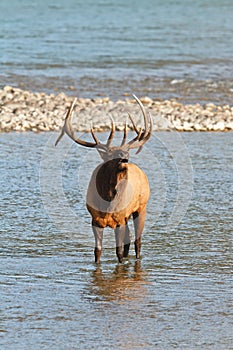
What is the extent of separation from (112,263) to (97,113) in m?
8.18

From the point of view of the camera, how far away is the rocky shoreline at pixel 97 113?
16312 mm

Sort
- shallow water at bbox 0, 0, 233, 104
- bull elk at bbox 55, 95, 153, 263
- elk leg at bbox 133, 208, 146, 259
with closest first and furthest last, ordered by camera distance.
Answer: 1. bull elk at bbox 55, 95, 153, 263
2. elk leg at bbox 133, 208, 146, 259
3. shallow water at bbox 0, 0, 233, 104

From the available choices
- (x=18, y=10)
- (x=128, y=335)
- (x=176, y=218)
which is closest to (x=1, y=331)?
(x=128, y=335)

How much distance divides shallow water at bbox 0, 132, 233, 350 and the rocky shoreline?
2075mm

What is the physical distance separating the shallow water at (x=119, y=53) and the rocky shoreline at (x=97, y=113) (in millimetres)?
1897

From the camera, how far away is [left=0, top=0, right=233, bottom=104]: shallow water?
2197 centimetres

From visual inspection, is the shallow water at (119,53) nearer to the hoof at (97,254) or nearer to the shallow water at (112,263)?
the shallow water at (112,263)

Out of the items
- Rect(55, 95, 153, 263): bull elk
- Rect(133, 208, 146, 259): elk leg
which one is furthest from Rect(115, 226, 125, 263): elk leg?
Rect(133, 208, 146, 259): elk leg

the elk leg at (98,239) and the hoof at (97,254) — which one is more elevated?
the elk leg at (98,239)

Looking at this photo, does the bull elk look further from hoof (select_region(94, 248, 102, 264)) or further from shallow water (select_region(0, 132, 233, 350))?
shallow water (select_region(0, 132, 233, 350))

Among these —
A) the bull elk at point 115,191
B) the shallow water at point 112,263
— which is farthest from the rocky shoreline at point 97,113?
the bull elk at point 115,191

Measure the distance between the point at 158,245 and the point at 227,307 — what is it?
6.70 feet

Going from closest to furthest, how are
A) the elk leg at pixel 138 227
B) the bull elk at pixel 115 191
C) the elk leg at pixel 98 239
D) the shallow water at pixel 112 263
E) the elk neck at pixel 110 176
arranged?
the shallow water at pixel 112 263, the elk neck at pixel 110 176, the bull elk at pixel 115 191, the elk leg at pixel 98 239, the elk leg at pixel 138 227

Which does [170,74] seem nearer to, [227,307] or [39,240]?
[39,240]
